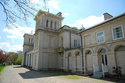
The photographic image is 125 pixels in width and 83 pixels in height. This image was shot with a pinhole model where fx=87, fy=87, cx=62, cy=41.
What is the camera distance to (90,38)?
48.2ft

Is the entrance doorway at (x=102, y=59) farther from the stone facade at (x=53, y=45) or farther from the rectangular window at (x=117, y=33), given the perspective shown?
the stone facade at (x=53, y=45)

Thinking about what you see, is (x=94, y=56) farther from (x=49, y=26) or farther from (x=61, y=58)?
(x=49, y=26)

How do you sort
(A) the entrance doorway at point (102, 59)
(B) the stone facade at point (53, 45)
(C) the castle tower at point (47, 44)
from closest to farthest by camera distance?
1. (A) the entrance doorway at point (102, 59)
2. (B) the stone facade at point (53, 45)
3. (C) the castle tower at point (47, 44)

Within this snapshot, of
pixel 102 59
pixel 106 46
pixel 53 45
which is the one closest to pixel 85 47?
pixel 102 59

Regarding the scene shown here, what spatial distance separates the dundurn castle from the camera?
424 inches

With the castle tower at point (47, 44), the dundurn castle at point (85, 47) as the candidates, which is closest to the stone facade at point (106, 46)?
the dundurn castle at point (85, 47)

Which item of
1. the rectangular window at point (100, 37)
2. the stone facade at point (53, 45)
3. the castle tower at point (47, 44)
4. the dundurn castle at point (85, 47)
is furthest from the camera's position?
the castle tower at point (47, 44)

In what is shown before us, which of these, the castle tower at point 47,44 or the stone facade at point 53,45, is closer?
the stone facade at point 53,45

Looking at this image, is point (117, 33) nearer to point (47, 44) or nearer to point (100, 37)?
point (100, 37)

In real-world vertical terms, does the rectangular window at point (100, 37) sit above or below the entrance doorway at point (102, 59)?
above

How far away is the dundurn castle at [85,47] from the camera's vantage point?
35.3 ft

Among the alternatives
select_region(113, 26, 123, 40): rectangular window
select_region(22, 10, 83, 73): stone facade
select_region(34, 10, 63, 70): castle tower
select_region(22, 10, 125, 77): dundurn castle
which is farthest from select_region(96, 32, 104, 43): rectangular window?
select_region(34, 10, 63, 70): castle tower

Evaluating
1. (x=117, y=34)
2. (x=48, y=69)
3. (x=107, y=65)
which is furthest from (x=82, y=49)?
(x=48, y=69)

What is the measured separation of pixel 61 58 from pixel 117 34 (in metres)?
13.8
